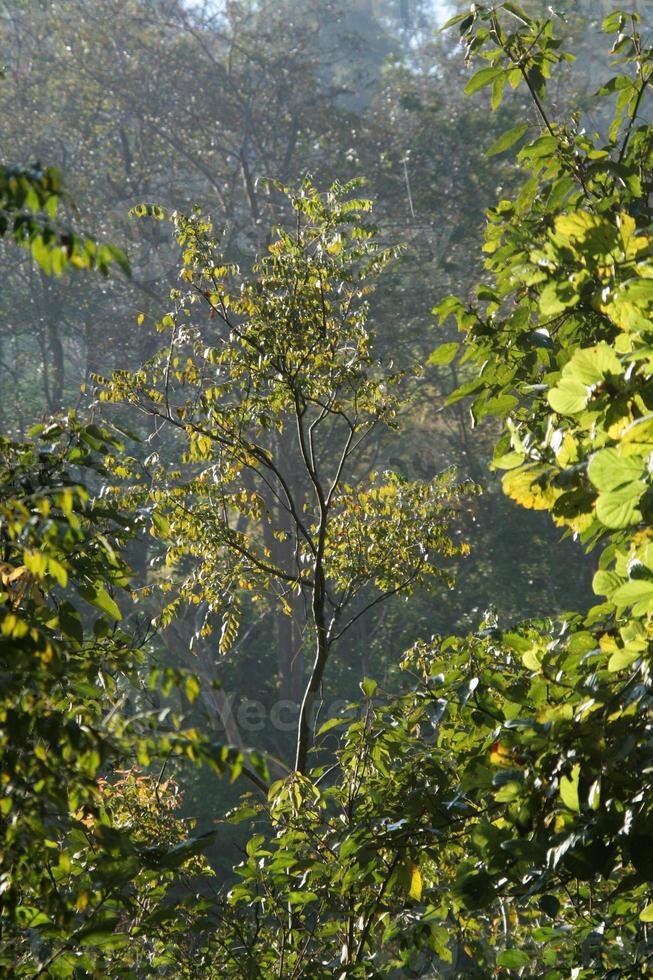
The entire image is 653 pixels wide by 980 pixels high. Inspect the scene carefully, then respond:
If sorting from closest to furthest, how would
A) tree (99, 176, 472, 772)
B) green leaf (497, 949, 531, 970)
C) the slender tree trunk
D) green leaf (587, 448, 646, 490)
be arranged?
1. green leaf (587, 448, 646, 490)
2. green leaf (497, 949, 531, 970)
3. the slender tree trunk
4. tree (99, 176, 472, 772)

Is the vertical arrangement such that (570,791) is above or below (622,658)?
below

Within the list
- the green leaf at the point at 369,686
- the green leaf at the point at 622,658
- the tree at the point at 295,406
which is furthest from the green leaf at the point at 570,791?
the tree at the point at 295,406

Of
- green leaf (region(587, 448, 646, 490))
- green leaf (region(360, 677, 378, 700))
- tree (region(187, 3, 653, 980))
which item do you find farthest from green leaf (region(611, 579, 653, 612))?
green leaf (region(360, 677, 378, 700))

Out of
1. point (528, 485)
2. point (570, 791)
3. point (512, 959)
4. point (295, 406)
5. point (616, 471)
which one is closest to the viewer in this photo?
point (616, 471)

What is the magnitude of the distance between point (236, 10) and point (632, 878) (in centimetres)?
1606

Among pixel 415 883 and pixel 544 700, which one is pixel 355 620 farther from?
pixel 544 700

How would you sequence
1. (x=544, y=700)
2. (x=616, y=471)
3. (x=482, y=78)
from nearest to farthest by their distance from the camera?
(x=616, y=471)
(x=544, y=700)
(x=482, y=78)

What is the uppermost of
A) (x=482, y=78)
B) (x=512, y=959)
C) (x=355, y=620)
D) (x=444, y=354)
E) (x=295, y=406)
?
(x=295, y=406)

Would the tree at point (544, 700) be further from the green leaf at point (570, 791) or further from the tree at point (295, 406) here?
the tree at point (295, 406)

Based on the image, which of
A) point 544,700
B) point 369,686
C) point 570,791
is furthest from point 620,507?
point 369,686

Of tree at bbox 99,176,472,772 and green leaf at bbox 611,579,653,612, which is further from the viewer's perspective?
tree at bbox 99,176,472,772

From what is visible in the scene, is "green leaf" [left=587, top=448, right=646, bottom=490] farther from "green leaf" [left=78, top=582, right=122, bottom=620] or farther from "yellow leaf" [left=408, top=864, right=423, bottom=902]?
"yellow leaf" [left=408, top=864, right=423, bottom=902]

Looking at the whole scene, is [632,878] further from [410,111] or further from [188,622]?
[410,111]

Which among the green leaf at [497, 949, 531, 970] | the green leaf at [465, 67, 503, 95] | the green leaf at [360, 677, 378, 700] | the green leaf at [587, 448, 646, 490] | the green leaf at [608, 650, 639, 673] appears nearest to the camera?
the green leaf at [587, 448, 646, 490]
